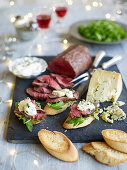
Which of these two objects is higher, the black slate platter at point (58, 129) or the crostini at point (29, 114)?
the crostini at point (29, 114)

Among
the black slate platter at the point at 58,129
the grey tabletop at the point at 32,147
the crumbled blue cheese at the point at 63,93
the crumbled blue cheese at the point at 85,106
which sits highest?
the crumbled blue cheese at the point at 85,106

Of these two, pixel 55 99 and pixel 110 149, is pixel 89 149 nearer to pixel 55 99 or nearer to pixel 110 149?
pixel 110 149

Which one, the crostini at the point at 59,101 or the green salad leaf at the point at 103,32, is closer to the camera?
the crostini at the point at 59,101

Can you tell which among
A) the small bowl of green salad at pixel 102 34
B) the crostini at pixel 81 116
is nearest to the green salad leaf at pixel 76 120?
the crostini at pixel 81 116

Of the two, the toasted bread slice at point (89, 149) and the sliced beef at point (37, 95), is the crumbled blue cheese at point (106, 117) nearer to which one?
the toasted bread slice at point (89, 149)

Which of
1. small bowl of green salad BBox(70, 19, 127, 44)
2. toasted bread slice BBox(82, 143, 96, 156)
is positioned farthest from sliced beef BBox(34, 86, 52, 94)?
small bowl of green salad BBox(70, 19, 127, 44)

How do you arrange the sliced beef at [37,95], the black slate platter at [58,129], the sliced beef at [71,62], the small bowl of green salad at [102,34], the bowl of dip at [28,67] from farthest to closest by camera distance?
the small bowl of green salad at [102,34] → the sliced beef at [71,62] → the bowl of dip at [28,67] → the sliced beef at [37,95] → the black slate platter at [58,129]

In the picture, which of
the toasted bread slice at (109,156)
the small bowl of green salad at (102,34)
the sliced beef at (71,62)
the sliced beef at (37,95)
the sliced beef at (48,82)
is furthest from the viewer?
the small bowl of green salad at (102,34)
